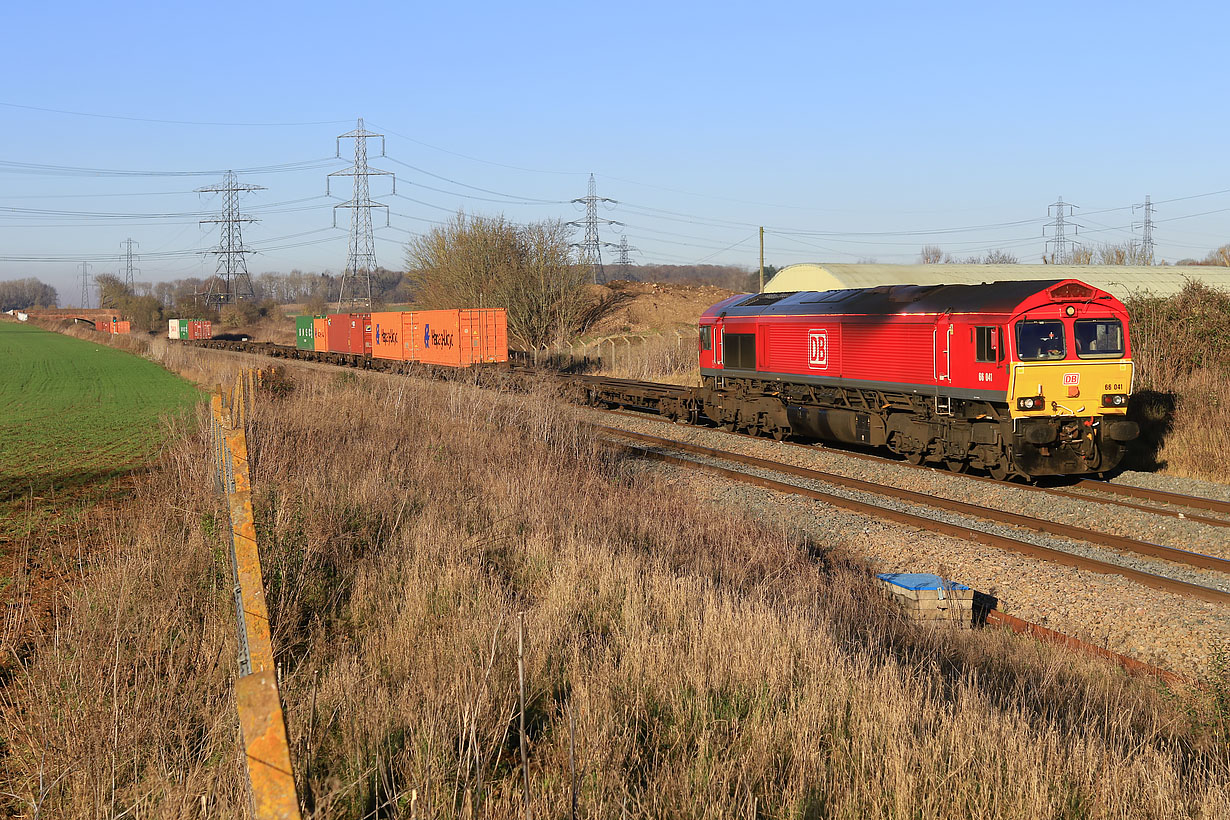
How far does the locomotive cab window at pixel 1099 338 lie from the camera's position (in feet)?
50.4

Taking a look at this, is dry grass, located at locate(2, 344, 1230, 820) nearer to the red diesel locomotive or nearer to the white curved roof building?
the red diesel locomotive

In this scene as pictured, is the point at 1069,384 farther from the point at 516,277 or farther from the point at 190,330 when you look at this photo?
the point at 190,330

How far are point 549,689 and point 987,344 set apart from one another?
1218cm

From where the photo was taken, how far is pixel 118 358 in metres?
63.8

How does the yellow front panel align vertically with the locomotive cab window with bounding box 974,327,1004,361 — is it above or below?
below

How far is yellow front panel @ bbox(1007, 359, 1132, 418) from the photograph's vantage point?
14.9 metres

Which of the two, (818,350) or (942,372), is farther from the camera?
(818,350)

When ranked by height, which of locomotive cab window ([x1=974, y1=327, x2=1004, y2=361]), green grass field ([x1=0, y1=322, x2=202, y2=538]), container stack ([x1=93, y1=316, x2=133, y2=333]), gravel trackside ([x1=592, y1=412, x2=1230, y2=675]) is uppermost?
container stack ([x1=93, y1=316, x2=133, y2=333])

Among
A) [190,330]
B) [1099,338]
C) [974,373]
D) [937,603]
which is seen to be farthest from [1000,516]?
[190,330]


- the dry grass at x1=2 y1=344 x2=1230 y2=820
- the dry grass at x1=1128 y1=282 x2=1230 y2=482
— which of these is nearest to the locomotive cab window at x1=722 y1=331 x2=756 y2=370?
the dry grass at x1=1128 y1=282 x2=1230 y2=482

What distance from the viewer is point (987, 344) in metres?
15.2

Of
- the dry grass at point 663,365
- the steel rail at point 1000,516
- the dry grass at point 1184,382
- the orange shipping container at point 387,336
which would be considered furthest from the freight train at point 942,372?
the orange shipping container at point 387,336

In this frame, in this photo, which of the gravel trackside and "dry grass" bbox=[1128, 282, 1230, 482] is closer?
the gravel trackside

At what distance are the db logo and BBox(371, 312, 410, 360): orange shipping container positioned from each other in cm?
2472
